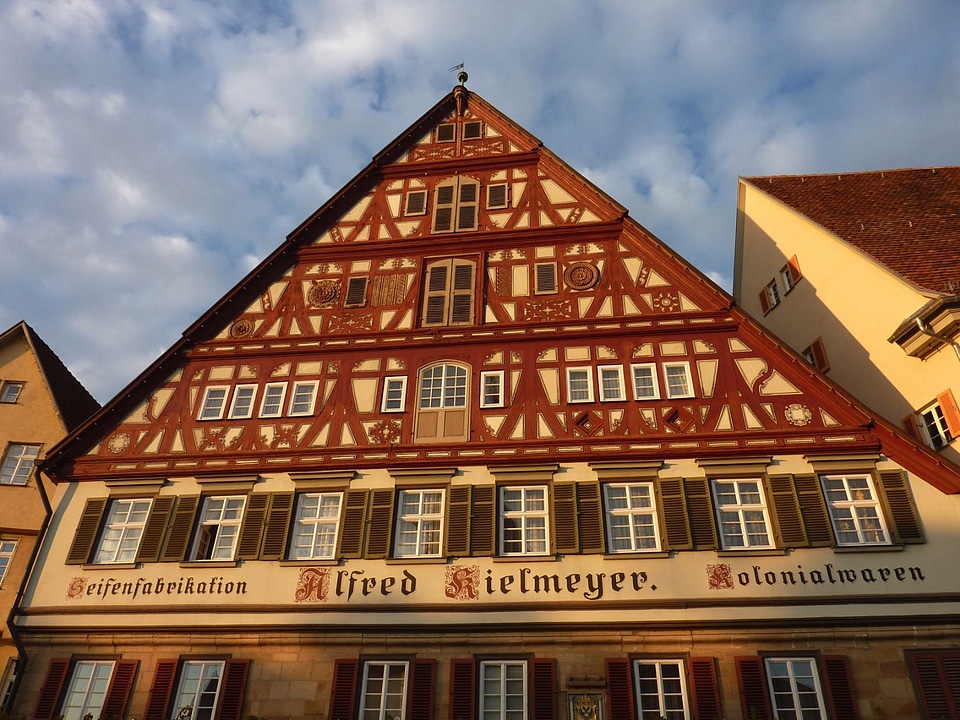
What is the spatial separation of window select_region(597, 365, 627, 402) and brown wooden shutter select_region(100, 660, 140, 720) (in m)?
9.36

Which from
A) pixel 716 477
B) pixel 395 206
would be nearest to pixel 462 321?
pixel 395 206

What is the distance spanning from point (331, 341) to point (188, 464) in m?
3.71

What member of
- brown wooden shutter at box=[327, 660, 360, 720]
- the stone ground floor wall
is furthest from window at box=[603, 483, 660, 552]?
brown wooden shutter at box=[327, 660, 360, 720]

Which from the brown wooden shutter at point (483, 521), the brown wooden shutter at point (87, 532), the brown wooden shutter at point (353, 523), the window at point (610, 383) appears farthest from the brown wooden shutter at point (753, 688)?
the brown wooden shutter at point (87, 532)

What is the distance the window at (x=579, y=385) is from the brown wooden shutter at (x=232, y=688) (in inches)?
288

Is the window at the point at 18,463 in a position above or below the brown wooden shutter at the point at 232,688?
above

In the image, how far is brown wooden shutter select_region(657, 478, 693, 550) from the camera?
522 inches

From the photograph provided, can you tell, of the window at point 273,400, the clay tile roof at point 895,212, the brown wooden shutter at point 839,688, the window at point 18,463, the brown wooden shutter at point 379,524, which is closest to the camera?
the brown wooden shutter at point 839,688

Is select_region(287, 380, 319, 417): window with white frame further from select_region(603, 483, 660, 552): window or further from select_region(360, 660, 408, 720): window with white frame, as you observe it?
select_region(603, 483, 660, 552): window

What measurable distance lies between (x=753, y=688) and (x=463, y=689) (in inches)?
171

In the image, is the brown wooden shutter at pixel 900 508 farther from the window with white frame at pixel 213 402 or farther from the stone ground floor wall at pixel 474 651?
the window with white frame at pixel 213 402

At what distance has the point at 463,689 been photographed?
40.7 feet

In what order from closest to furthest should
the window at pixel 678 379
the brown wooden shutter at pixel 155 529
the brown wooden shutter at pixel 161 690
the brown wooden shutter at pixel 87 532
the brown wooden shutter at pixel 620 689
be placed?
the brown wooden shutter at pixel 620 689 → the brown wooden shutter at pixel 161 690 → the brown wooden shutter at pixel 155 529 → the brown wooden shutter at pixel 87 532 → the window at pixel 678 379

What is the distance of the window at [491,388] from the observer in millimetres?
15383
